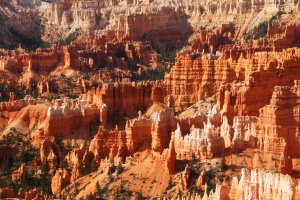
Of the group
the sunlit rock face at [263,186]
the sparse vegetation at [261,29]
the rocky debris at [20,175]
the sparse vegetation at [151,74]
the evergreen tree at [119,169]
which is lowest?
the rocky debris at [20,175]

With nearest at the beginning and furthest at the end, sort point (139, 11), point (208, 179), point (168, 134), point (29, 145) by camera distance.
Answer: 1. point (208, 179)
2. point (168, 134)
3. point (29, 145)
4. point (139, 11)

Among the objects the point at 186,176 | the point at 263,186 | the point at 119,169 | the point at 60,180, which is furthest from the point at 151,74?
the point at 263,186

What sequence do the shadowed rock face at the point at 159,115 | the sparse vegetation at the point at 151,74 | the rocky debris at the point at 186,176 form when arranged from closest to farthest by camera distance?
the rocky debris at the point at 186,176
the shadowed rock face at the point at 159,115
the sparse vegetation at the point at 151,74

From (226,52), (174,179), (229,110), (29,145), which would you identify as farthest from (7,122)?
(174,179)

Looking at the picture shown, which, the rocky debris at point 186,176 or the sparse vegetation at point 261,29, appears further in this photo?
the sparse vegetation at point 261,29

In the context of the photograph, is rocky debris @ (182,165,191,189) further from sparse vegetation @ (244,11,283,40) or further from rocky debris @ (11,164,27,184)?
sparse vegetation @ (244,11,283,40)

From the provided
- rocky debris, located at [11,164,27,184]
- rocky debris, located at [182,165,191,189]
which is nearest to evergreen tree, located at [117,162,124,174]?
rocky debris, located at [182,165,191,189]

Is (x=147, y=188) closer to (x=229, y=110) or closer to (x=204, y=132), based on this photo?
(x=204, y=132)

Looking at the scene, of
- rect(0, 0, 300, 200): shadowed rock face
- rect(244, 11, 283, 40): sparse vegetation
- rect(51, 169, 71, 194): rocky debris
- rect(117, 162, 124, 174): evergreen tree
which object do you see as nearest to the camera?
rect(0, 0, 300, 200): shadowed rock face

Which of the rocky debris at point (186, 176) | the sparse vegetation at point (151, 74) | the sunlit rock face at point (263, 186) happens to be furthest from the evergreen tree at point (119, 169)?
the sparse vegetation at point (151, 74)

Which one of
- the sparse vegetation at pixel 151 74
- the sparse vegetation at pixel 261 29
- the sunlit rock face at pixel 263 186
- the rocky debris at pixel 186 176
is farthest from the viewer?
the sparse vegetation at pixel 261 29

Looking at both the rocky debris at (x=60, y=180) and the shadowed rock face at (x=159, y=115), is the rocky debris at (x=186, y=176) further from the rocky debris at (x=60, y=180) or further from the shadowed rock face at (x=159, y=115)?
the rocky debris at (x=60, y=180)
